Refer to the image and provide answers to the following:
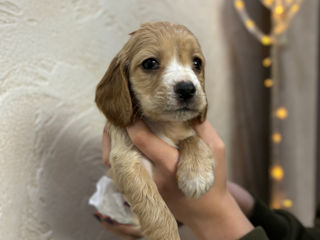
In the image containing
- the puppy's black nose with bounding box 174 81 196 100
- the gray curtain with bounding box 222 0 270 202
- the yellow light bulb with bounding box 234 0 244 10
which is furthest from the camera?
the gray curtain with bounding box 222 0 270 202

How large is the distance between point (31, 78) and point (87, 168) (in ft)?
1.43

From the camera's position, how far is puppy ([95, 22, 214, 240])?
83cm

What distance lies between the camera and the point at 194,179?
904mm

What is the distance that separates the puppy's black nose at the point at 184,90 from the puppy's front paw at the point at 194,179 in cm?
23

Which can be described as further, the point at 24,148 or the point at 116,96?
the point at 24,148

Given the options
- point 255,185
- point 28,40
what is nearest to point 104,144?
point 28,40

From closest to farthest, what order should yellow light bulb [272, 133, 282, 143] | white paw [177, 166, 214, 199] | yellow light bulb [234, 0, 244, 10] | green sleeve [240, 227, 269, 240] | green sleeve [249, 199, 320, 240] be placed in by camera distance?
white paw [177, 166, 214, 199]
green sleeve [240, 227, 269, 240]
green sleeve [249, 199, 320, 240]
yellow light bulb [234, 0, 244, 10]
yellow light bulb [272, 133, 282, 143]

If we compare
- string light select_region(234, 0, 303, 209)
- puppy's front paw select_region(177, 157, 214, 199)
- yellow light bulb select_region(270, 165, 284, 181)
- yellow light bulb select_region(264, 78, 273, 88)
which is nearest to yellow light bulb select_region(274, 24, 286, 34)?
Answer: string light select_region(234, 0, 303, 209)

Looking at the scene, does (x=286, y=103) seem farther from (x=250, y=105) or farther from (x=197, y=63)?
(x=197, y=63)

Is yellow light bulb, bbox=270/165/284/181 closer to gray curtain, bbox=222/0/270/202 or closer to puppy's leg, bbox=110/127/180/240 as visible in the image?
gray curtain, bbox=222/0/270/202

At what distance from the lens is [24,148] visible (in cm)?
104

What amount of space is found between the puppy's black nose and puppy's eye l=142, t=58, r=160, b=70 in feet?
0.33

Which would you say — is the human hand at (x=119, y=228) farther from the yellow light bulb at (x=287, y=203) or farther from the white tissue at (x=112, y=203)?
the yellow light bulb at (x=287, y=203)

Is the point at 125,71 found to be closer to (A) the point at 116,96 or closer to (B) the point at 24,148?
(A) the point at 116,96
